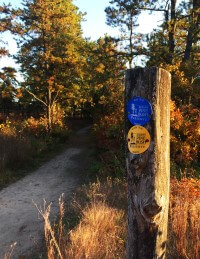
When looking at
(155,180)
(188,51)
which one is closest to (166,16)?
(188,51)

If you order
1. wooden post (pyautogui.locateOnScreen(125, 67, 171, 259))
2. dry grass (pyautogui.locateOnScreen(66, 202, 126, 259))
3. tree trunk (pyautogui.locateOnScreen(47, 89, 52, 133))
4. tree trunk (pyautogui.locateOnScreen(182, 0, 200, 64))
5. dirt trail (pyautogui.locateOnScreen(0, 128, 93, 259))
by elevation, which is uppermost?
tree trunk (pyautogui.locateOnScreen(182, 0, 200, 64))

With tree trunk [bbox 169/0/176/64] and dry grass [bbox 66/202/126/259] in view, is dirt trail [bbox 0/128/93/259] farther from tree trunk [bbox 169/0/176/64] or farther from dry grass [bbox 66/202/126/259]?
tree trunk [bbox 169/0/176/64]

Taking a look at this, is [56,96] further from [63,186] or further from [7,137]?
[63,186]

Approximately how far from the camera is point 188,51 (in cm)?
1199

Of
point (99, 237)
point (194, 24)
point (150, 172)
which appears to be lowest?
point (99, 237)

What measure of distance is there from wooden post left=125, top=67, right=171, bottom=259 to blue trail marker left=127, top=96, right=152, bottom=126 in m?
0.03

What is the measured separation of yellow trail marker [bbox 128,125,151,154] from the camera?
2.19 meters

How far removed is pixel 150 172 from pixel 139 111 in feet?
1.46

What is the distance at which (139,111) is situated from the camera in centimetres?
222

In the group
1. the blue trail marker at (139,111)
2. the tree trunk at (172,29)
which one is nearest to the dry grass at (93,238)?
→ the blue trail marker at (139,111)

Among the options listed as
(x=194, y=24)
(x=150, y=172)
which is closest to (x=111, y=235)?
(x=150, y=172)

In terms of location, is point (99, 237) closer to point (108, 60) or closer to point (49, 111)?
point (108, 60)

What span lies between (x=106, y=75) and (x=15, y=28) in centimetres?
602

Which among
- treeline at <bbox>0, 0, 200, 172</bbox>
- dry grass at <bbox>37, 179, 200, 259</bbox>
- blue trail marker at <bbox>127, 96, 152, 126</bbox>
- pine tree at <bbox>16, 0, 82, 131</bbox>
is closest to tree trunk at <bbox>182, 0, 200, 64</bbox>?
treeline at <bbox>0, 0, 200, 172</bbox>
